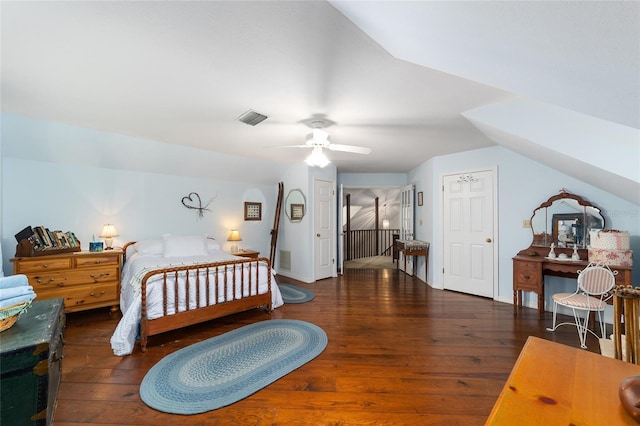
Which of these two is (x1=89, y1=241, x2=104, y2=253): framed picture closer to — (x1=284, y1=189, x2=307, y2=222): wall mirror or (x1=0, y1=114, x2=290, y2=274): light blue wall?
(x1=0, y1=114, x2=290, y2=274): light blue wall

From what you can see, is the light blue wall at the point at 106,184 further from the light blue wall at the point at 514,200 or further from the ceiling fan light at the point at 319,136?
the light blue wall at the point at 514,200

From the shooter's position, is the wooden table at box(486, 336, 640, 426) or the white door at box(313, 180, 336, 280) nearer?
the wooden table at box(486, 336, 640, 426)

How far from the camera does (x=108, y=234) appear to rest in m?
3.64

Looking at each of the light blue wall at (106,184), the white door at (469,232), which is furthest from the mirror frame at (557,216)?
the light blue wall at (106,184)

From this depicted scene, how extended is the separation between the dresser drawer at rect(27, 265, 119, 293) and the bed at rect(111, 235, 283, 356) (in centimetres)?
20

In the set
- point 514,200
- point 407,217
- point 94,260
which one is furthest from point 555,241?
point 94,260

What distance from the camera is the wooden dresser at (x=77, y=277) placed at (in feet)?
9.53

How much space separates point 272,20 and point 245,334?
2712 millimetres

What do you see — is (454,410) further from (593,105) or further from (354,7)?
(354,7)

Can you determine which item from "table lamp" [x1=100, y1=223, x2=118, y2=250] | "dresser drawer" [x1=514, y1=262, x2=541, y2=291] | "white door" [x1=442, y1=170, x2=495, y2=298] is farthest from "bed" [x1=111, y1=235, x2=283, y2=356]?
"dresser drawer" [x1=514, y1=262, x2=541, y2=291]

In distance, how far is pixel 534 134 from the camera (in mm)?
2510

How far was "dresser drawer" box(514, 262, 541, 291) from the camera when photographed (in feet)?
10.5

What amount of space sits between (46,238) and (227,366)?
2813 millimetres

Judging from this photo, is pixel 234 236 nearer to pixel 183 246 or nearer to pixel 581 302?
pixel 183 246
